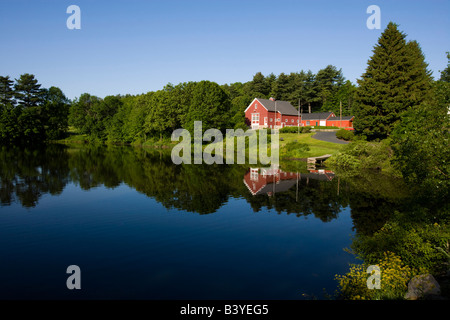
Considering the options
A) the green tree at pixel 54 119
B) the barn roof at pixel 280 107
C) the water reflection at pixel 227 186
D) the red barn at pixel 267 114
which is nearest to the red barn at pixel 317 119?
the barn roof at pixel 280 107

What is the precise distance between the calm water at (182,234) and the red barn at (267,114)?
5230 cm

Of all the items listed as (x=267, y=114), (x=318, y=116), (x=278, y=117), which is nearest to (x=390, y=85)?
(x=267, y=114)

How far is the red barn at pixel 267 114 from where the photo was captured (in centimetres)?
8706

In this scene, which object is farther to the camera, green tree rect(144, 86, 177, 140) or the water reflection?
green tree rect(144, 86, 177, 140)

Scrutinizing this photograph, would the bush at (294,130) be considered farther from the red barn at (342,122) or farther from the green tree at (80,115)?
the green tree at (80,115)

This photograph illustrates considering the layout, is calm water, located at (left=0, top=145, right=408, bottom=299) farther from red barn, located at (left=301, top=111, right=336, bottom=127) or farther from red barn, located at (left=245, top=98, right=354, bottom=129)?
red barn, located at (left=301, top=111, right=336, bottom=127)

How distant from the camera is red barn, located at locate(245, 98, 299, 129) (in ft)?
286

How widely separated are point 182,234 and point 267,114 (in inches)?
2809

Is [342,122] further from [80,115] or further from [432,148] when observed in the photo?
[80,115]

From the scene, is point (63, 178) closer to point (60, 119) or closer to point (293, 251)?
point (293, 251)

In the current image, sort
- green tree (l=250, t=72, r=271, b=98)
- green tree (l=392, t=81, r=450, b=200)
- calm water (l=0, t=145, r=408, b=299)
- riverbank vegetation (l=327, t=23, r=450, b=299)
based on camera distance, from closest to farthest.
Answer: riverbank vegetation (l=327, t=23, r=450, b=299) < calm water (l=0, t=145, r=408, b=299) < green tree (l=392, t=81, r=450, b=200) < green tree (l=250, t=72, r=271, b=98)

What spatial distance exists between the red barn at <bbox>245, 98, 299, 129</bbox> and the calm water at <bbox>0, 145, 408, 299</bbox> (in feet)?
172

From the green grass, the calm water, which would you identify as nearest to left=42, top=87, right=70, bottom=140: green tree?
the calm water

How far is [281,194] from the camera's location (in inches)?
1182
